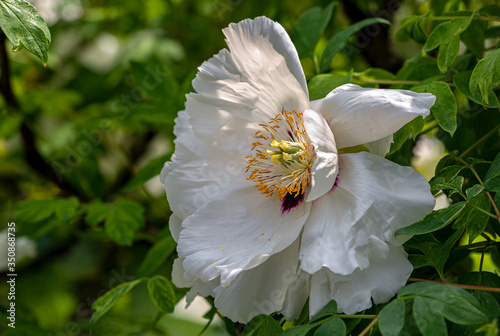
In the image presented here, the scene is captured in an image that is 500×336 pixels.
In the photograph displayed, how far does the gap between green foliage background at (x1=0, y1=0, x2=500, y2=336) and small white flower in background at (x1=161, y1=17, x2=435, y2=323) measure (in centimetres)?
4

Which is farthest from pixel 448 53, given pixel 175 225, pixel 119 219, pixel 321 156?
pixel 119 219

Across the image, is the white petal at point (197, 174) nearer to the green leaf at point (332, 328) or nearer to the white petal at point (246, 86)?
the white petal at point (246, 86)

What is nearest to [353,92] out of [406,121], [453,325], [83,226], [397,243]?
[406,121]

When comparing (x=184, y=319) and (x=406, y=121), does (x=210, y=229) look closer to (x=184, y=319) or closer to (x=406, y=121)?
(x=406, y=121)

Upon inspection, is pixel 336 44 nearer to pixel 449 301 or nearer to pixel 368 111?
pixel 368 111

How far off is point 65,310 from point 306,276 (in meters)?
1.37

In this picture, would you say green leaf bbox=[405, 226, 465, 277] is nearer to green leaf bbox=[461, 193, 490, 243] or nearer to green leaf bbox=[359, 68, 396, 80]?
green leaf bbox=[461, 193, 490, 243]

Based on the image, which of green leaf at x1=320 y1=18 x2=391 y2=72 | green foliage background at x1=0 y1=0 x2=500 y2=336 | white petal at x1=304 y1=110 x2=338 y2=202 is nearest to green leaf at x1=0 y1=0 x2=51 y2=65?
green foliage background at x1=0 y1=0 x2=500 y2=336

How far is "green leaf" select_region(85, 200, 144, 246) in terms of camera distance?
1.07 m

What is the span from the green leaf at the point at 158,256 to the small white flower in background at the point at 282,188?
0.17m

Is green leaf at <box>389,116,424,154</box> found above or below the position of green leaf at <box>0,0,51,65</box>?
below

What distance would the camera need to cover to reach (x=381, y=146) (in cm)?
70

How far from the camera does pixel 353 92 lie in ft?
2.29

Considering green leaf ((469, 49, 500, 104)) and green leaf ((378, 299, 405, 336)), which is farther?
green leaf ((469, 49, 500, 104))
